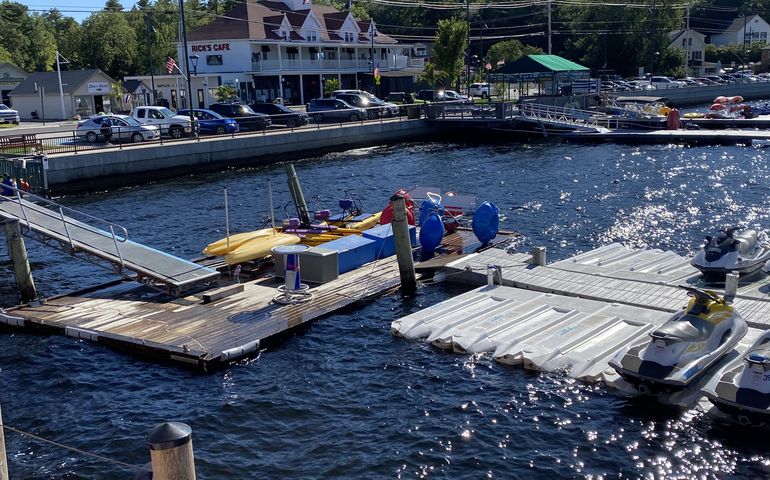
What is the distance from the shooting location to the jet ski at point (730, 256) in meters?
17.8

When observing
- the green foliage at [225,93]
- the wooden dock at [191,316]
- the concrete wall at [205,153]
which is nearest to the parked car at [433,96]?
the concrete wall at [205,153]

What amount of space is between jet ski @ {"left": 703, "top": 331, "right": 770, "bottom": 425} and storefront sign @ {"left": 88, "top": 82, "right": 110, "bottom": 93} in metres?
61.4

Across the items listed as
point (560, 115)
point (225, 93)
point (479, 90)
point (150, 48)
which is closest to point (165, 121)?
point (225, 93)

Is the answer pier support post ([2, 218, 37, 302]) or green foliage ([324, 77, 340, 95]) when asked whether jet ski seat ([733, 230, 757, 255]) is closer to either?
pier support post ([2, 218, 37, 302])

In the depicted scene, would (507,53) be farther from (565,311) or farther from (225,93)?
(565,311)

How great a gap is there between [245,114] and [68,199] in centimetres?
1709

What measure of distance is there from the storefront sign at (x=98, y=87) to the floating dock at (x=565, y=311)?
2078 inches

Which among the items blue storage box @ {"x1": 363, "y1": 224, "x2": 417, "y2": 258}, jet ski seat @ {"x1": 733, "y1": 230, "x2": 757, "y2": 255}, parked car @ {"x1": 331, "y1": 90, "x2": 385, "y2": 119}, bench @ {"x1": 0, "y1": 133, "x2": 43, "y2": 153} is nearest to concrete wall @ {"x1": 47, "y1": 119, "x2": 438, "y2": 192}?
bench @ {"x1": 0, "y1": 133, "x2": 43, "y2": 153}

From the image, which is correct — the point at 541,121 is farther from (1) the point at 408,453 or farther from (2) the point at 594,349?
(1) the point at 408,453

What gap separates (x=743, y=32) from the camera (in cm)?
12362

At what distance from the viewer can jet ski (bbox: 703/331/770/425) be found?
11.4 meters

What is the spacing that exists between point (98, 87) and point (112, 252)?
168 feet

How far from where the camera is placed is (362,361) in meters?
14.9

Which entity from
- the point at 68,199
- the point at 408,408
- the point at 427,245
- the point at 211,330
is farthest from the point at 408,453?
the point at 68,199
